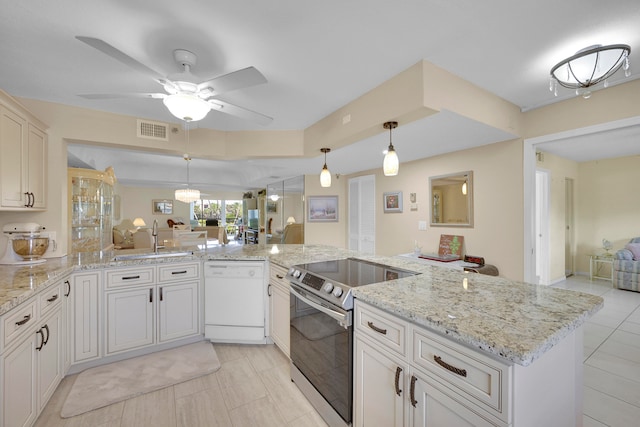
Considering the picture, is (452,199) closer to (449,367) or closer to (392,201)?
(392,201)

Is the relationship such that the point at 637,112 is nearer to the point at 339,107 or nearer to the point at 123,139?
the point at 339,107

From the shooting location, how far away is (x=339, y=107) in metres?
2.59

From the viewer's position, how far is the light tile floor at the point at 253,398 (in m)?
1.66

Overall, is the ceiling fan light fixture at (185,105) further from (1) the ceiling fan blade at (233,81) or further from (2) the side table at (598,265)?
(2) the side table at (598,265)

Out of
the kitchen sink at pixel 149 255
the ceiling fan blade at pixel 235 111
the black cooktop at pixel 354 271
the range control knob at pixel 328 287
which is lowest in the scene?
the range control knob at pixel 328 287

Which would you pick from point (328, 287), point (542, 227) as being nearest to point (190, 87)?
point (328, 287)

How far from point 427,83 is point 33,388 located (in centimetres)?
315

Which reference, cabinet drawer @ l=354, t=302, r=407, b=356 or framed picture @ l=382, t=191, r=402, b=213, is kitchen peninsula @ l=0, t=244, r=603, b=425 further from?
framed picture @ l=382, t=191, r=402, b=213

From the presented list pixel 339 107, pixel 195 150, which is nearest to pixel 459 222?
pixel 339 107

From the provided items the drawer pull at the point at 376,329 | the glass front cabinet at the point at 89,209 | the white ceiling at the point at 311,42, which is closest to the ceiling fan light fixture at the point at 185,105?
the white ceiling at the point at 311,42

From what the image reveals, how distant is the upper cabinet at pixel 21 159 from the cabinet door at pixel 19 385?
3.74ft

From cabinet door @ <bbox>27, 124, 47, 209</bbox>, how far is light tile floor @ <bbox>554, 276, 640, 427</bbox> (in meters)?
4.51

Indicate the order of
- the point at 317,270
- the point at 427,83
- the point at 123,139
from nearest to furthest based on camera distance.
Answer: the point at 427,83, the point at 317,270, the point at 123,139

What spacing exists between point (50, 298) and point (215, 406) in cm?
135
